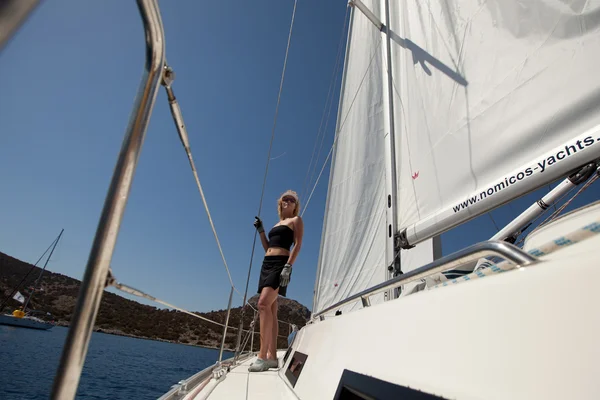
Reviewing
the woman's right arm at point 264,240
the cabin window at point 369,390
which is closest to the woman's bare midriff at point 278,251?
the woman's right arm at point 264,240

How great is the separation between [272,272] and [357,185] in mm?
1599

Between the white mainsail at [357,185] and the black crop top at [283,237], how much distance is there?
980mm

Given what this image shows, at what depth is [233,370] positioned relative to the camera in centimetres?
281

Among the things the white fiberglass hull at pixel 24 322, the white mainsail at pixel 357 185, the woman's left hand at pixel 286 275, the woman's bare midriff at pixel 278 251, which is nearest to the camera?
the woman's left hand at pixel 286 275

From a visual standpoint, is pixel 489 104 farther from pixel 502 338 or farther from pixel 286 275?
pixel 286 275

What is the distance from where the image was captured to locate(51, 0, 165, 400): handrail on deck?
45 cm

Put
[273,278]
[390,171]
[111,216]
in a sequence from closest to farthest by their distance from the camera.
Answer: [111,216], [390,171], [273,278]

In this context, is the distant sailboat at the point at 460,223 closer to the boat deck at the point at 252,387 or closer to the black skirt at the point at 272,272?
the boat deck at the point at 252,387

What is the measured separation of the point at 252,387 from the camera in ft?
6.57

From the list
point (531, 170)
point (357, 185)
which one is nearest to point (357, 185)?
point (357, 185)

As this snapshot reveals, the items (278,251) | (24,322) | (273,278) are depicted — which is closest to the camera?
(273,278)

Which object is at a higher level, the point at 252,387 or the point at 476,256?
the point at 476,256

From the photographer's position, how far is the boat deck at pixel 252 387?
1.75m

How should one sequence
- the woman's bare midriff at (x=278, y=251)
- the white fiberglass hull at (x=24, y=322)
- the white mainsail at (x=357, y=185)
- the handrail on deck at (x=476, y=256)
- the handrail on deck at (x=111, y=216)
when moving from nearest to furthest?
the handrail on deck at (x=111, y=216)
the handrail on deck at (x=476, y=256)
the woman's bare midriff at (x=278, y=251)
the white mainsail at (x=357, y=185)
the white fiberglass hull at (x=24, y=322)
